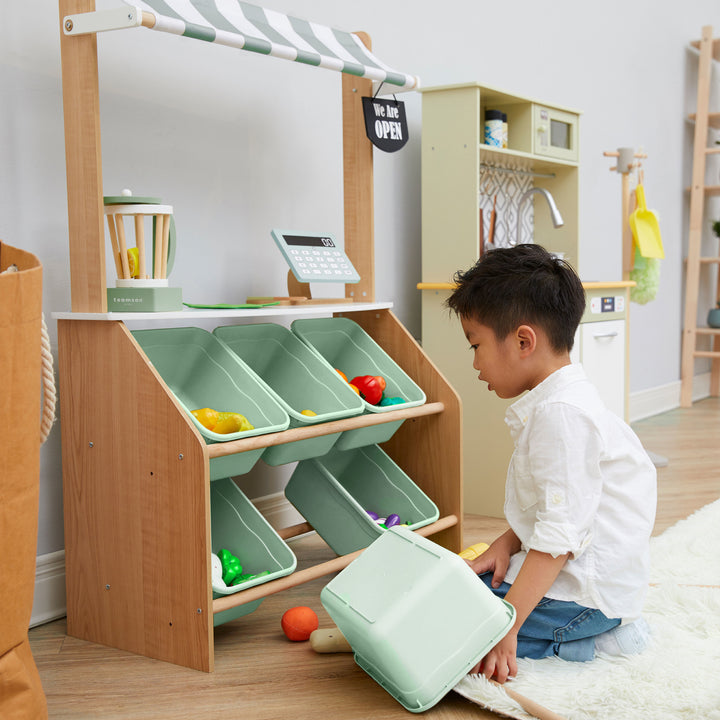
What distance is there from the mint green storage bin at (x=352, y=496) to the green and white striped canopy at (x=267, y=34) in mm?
858

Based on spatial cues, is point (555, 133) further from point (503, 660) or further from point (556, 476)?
point (503, 660)

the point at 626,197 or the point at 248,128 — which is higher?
the point at 248,128

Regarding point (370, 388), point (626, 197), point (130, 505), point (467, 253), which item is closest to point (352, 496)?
point (370, 388)

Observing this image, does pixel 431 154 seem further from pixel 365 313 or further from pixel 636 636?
pixel 636 636

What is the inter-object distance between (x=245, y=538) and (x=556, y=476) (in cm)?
66

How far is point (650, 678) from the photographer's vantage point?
4.52ft

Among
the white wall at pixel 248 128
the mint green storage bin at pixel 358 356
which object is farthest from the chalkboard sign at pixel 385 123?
the mint green storage bin at pixel 358 356

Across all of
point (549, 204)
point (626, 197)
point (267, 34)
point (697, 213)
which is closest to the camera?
point (267, 34)

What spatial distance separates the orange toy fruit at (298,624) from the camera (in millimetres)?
1652

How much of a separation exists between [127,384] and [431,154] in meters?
1.34

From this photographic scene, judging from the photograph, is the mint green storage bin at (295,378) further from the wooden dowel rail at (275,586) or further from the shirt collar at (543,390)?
the shirt collar at (543,390)

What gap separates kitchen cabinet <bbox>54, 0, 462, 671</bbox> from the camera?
1502 mm

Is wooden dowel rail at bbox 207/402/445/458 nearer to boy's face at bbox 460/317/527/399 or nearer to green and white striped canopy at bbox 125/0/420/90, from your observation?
boy's face at bbox 460/317/527/399

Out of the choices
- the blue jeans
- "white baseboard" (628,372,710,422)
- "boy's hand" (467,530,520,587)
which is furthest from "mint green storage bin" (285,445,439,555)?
"white baseboard" (628,372,710,422)
